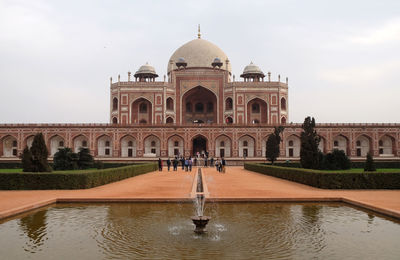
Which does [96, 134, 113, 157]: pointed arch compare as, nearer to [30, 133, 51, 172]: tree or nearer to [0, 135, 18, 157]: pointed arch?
[0, 135, 18, 157]: pointed arch

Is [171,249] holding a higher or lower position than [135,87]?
lower

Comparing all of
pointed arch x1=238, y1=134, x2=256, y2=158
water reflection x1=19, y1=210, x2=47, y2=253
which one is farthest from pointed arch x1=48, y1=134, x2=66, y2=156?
water reflection x1=19, y1=210, x2=47, y2=253

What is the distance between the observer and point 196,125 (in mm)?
32625

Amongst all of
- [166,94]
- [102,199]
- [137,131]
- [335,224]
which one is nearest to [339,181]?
[335,224]

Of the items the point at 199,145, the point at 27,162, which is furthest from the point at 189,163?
the point at 199,145

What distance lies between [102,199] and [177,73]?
3187 centimetres

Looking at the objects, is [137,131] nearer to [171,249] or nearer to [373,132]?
[373,132]

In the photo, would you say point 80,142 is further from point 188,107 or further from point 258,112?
point 258,112

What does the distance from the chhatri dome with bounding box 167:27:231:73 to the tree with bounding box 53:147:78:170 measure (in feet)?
83.3

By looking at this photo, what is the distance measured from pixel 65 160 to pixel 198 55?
92.2 feet

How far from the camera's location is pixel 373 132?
1283 inches

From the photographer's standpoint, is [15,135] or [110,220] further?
[15,135]

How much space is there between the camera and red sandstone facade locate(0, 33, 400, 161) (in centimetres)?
3238

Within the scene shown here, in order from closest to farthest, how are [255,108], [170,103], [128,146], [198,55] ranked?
[128,146]
[170,103]
[255,108]
[198,55]
